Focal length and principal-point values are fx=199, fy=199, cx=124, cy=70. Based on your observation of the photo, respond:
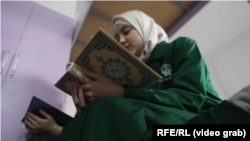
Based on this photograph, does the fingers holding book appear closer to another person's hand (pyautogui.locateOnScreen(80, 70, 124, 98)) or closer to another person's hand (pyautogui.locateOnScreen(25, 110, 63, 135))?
another person's hand (pyautogui.locateOnScreen(80, 70, 124, 98))

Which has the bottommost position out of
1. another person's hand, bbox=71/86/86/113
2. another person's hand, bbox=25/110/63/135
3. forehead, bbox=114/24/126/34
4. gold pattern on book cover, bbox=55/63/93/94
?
another person's hand, bbox=25/110/63/135

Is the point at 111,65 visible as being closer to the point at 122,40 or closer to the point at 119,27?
the point at 122,40

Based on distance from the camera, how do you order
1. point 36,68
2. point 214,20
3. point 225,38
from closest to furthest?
point 36,68 → point 214,20 → point 225,38

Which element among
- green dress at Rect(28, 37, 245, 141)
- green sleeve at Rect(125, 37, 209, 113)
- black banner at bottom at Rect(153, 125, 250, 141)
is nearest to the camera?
black banner at bottom at Rect(153, 125, 250, 141)

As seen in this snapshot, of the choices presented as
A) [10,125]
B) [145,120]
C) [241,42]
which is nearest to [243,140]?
[145,120]

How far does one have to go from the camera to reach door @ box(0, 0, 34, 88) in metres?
1.01

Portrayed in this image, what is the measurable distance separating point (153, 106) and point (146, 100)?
44mm

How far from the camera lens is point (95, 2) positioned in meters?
1.17

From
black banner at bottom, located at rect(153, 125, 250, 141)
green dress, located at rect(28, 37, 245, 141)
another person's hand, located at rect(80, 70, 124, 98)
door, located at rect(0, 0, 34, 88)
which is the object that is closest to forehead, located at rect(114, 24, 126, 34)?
green dress, located at rect(28, 37, 245, 141)

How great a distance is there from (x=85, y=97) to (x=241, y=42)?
140 centimetres

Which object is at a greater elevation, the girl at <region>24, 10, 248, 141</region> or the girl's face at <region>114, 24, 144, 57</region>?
the girl's face at <region>114, 24, 144, 57</region>

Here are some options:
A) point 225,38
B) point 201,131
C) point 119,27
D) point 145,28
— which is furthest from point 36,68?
point 225,38

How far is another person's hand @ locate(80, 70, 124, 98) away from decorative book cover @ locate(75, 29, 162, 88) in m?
0.03

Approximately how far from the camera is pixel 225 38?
64.7 inches
